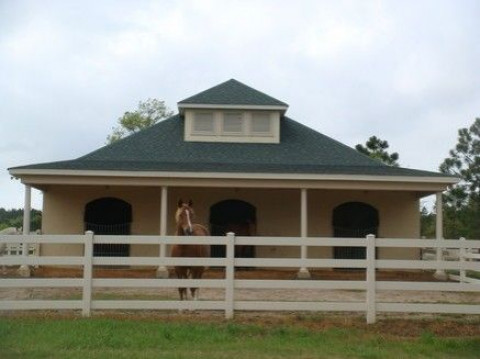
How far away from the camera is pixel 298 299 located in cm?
1292

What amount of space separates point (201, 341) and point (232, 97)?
634 inches

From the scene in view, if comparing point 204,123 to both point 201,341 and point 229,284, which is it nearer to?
point 229,284

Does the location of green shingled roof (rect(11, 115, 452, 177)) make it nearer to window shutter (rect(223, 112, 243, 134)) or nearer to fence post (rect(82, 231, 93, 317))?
window shutter (rect(223, 112, 243, 134))

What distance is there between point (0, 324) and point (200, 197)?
12996 mm

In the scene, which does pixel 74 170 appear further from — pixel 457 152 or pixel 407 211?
pixel 457 152

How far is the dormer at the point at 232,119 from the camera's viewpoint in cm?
2281

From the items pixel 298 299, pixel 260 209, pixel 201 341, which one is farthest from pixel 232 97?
pixel 201 341

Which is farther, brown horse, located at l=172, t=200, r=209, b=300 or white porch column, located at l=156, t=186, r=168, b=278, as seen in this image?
white porch column, located at l=156, t=186, r=168, b=278

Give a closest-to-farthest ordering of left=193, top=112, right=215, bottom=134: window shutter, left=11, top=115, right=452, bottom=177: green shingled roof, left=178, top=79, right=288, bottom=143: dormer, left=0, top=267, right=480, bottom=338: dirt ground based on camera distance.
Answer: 1. left=0, top=267, right=480, bottom=338: dirt ground
2. left=11, top=115, right=452, bottom=177: green shingled roof
3. left=178, top=79, right=288, bottom=143: dormer
4. left=193, top=112, right=215, bottom=134: window shutter

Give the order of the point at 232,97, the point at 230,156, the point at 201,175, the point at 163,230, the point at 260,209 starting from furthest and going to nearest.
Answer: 1. the point at 232,97
2. the point at 260,209
3. the point at 230,156
4. the point at 201,175
5. the point at 163,230

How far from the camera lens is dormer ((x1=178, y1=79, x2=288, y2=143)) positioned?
22812mm

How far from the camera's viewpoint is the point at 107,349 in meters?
7.61

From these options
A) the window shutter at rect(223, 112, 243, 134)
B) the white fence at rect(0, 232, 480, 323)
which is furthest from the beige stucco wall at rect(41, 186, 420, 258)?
the white fence at rect(0, 232, 480, 323)

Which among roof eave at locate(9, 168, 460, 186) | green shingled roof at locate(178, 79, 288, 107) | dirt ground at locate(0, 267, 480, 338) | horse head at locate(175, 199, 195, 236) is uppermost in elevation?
green shingled roof at locate(178, 79, 288, 107)
